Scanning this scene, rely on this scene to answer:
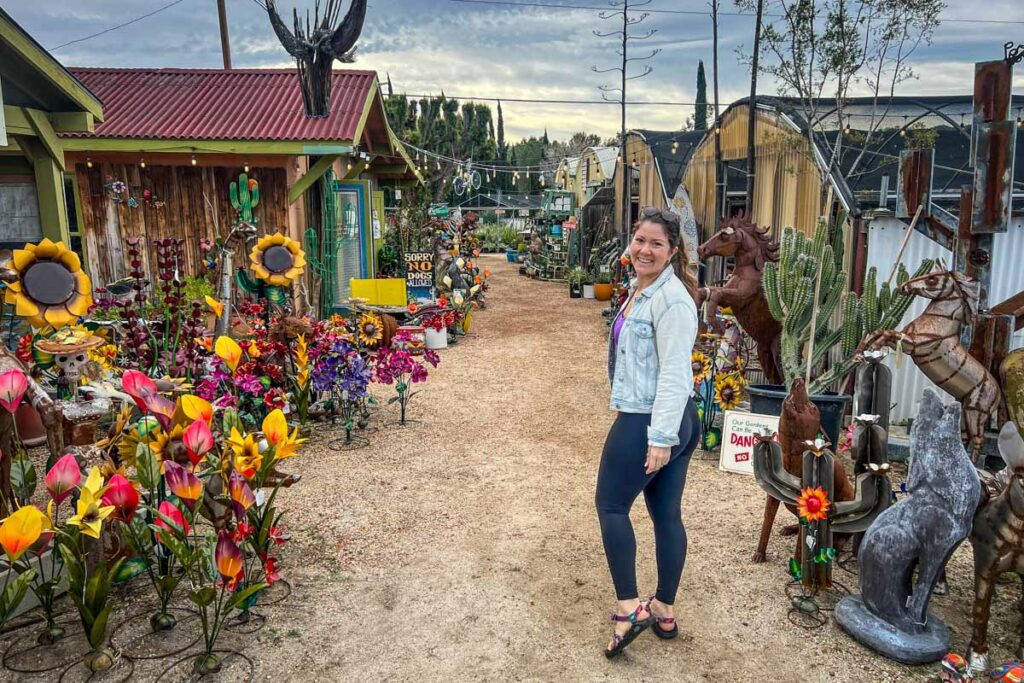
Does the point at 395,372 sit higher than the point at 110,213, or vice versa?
the point at 110,213

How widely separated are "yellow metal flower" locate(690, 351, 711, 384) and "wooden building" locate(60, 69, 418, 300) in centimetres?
517

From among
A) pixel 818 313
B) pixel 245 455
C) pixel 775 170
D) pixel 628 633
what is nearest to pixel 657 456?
pixel 628 633

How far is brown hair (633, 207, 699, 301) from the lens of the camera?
9.01 ft

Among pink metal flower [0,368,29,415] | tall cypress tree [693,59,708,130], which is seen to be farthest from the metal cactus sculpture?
tall cypress tree [693,59,708,130]

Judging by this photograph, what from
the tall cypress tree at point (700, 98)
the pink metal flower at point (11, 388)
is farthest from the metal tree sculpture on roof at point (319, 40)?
the tall cypress tree at point (700, 98)

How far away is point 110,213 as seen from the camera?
897cm

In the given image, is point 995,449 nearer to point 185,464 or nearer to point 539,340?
point 185,464

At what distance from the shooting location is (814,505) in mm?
3047

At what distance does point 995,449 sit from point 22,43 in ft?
22.9

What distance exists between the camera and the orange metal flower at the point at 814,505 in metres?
3.05

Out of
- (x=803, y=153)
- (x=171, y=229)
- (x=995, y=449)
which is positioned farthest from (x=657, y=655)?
(x=171, y=229)

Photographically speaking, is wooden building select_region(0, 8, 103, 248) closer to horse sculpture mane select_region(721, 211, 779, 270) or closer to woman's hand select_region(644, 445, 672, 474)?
woman's hand select_region(644, 445, 672, 474)

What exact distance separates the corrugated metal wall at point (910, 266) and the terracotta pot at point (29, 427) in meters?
6.08

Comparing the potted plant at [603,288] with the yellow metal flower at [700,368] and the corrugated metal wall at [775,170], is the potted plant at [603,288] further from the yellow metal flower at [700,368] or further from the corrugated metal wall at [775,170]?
the yellow metal flower at [700,368]
